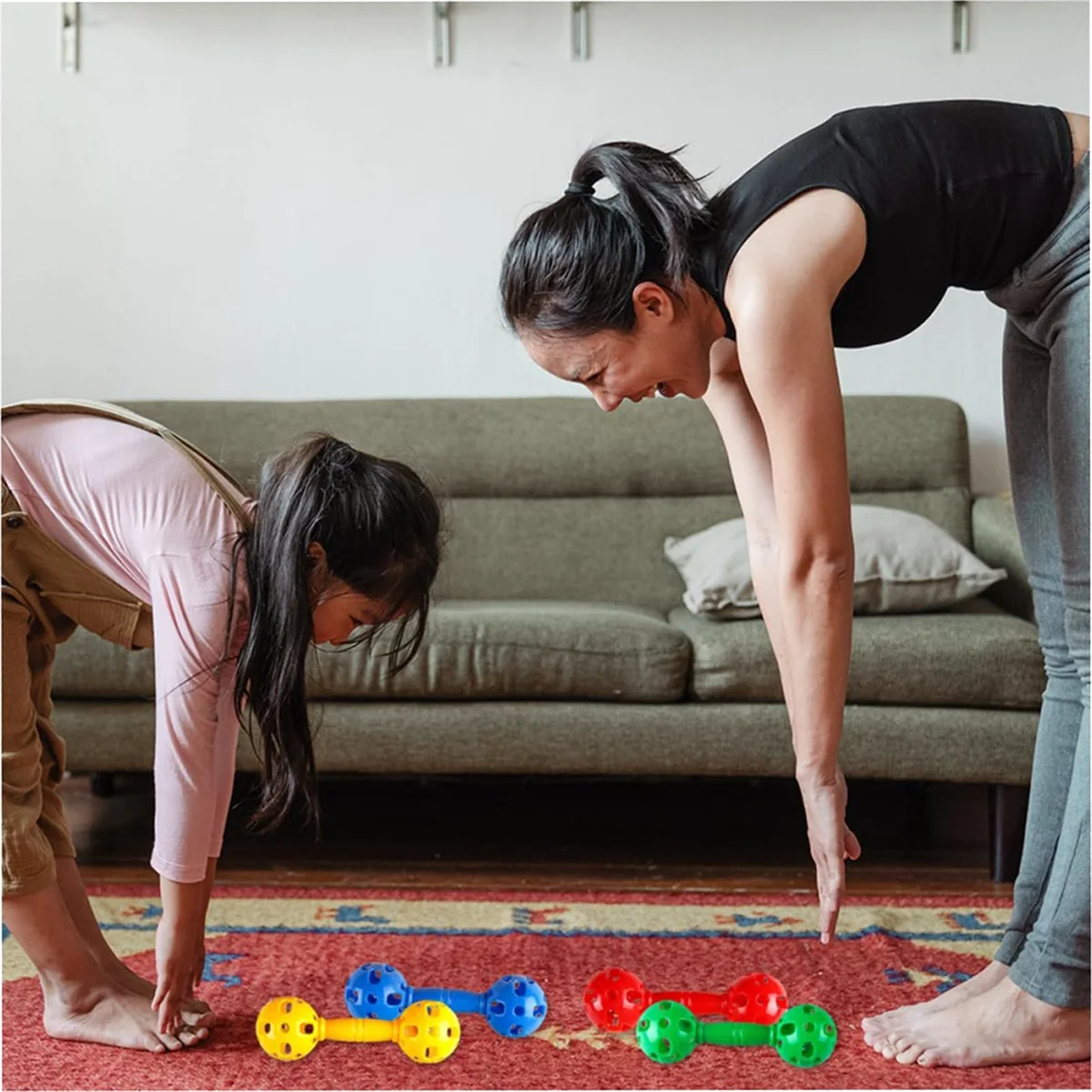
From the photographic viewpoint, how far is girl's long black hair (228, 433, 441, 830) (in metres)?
1.38

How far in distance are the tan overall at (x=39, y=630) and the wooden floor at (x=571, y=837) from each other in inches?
23.8

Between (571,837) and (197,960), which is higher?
(197,960)

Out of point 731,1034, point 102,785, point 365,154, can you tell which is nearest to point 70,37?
point 365,154

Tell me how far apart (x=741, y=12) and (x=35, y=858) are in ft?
7.84

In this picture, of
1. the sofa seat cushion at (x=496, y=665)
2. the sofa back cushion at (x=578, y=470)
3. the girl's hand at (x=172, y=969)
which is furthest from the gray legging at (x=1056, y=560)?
the sofa back cushion at (x=578, y=470)

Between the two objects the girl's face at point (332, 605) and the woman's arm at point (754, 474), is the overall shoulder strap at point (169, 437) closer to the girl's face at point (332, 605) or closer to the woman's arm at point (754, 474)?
the girl's face at point (332, 605)

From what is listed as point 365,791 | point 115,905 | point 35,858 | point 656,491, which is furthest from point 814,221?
point 365,791

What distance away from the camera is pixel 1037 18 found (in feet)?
9.80

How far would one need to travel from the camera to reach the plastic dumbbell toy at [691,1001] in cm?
146

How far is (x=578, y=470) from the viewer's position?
2805mm

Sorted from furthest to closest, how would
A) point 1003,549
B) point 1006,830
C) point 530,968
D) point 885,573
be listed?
point 1003,549
point 885,573
point 1006,830
point 530,968

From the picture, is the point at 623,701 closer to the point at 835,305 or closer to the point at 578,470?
the point at 578,470

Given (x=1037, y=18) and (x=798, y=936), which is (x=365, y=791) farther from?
(x=1037, y=18)

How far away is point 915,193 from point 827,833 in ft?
2.00
